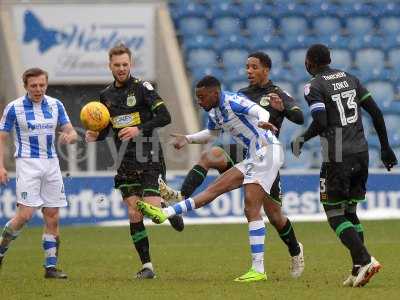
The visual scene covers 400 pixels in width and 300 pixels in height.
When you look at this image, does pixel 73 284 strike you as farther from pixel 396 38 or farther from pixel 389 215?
pixel 396 38

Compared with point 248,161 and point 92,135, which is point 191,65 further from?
point 248,161

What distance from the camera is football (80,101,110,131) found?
34.3ft

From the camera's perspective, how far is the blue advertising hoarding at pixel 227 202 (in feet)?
58.6

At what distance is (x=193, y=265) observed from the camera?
11.8 meters

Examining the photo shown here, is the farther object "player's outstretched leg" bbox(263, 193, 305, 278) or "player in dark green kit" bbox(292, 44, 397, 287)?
"player's outstretched leg" bbox(263, 193, 305, 278)

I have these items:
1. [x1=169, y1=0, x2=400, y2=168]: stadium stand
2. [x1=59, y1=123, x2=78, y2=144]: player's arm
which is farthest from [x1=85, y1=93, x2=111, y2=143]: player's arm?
[x1=169, y1=0, x2=400, y2=168]: stadium stand

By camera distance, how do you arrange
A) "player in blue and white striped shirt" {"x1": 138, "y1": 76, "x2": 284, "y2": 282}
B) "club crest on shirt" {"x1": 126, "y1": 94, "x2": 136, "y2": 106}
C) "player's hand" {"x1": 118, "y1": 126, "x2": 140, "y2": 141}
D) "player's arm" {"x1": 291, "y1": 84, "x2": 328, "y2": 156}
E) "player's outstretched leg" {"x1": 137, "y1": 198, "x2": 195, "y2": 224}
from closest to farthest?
"player's arm" {"x1": 291, "y1": 84, "x2": 328, "y2": 156} → "player's outstretched leg" {"x1": 137, "y1": 198, "x2": 195, "y2": 224} → "player in blue and white striped shirt" {"x1": 138, "y1": 76, "x2": 284, "y2": 282} → "player's hand" {"x1": 118, "y1": 126, "x2": 140, "y2": 141} → "club crest on shirt" {"x1": 126, "y1": 94, "x2": 136, "y2": 106}

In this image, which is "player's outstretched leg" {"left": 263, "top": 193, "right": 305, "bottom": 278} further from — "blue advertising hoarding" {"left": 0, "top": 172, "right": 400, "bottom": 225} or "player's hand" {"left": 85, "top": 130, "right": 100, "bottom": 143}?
"blue advertising hoarding" {"left": 0, "top": 172, "right": 400, "bottom": 225}

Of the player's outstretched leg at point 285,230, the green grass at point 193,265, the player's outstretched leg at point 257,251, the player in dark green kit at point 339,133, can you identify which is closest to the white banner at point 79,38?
the green grass at point 193,265

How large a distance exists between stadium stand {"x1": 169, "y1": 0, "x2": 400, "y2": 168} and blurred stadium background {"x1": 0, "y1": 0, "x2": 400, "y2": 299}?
0.02 m

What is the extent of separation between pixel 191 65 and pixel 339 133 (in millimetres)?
11851

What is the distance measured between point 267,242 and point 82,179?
4.22 m

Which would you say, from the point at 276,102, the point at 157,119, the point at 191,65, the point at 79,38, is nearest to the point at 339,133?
the point at 276,102

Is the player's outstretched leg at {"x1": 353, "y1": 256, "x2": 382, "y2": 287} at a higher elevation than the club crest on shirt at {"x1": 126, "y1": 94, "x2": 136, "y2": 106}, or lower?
lower
